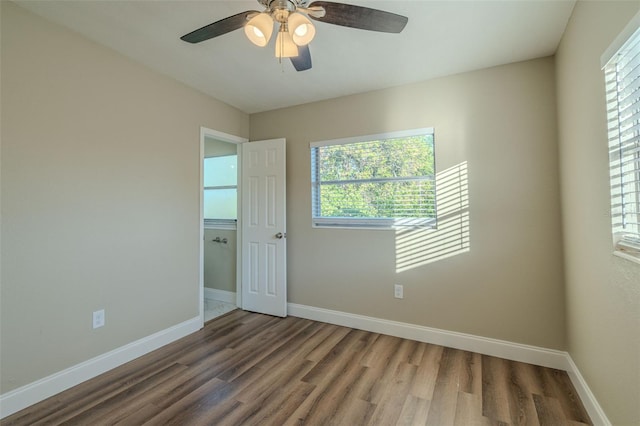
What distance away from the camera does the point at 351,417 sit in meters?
1.74

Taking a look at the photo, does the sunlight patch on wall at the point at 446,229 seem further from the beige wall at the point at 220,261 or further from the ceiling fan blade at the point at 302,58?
the beige wall at the point at 220,261

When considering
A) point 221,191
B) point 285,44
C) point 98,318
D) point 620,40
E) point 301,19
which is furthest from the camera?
point 221,191

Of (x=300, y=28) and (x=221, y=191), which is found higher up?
(x=300, y=28)

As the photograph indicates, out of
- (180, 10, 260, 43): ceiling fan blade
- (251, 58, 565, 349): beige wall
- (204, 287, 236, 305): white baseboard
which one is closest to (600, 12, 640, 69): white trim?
(251, 58, 565, 349): beige wall

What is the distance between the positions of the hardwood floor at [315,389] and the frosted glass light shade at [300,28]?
215cm

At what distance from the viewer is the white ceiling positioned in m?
1.81

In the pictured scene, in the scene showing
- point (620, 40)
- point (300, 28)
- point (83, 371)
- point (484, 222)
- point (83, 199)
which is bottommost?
point (83, 371)

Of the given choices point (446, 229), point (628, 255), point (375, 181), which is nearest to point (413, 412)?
point (628, 255)

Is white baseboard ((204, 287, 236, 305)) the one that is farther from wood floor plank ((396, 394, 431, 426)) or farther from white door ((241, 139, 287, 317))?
wood floor plank ((396, 394, 431, 426))

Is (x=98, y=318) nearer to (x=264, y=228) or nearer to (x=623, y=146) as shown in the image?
(x=264, y=228)

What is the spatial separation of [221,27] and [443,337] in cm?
296

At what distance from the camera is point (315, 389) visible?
2.01 m

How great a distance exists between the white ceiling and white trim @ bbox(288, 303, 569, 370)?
239 centimetres

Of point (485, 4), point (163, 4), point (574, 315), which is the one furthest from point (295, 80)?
point (574, 315)
